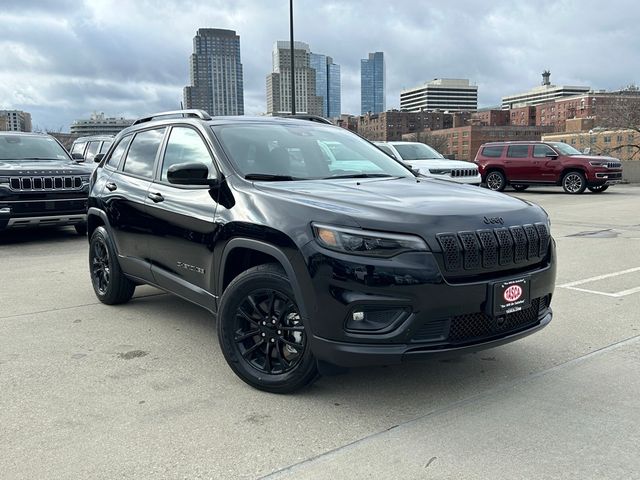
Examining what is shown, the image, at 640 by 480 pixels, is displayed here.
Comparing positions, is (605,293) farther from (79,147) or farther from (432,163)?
(79,147)

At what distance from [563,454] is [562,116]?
160m

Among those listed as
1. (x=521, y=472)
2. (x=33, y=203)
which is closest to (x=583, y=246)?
(x=521, y=472)

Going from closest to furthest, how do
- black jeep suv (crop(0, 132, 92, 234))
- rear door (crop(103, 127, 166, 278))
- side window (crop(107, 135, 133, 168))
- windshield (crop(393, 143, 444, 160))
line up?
rear door (crop(103, 127, 166, 278))
side window (crop(107, 135, 133, 168))
black jeep suv (crop(0, 132, 92, 234))
windshield (crop(393, 143, 444, 160))

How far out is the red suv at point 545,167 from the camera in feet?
62.1

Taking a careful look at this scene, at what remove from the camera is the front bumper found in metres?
3.11

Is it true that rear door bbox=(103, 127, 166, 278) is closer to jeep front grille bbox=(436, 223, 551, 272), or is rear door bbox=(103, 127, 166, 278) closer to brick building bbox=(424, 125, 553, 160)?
jeep front grille bbox=(436, 223, 551, 272)

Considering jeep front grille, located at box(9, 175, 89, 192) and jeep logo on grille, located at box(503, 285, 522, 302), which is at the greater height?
jeep front grille, located at box(9, 175, 89, 192)

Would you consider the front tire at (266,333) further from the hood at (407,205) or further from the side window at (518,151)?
the side window at (518,151)

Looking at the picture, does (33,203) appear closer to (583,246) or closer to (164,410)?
(164,410)

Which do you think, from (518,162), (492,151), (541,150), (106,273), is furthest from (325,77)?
(106,273)

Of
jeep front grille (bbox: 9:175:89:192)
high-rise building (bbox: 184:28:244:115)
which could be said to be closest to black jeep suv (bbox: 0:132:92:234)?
jeep front grille (bbox: 9:175:89:192)

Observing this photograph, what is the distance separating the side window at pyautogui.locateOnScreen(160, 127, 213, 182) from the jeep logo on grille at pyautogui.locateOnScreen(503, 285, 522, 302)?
2141mm

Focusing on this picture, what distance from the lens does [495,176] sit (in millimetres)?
21328

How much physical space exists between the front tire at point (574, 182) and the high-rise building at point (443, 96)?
559ft
